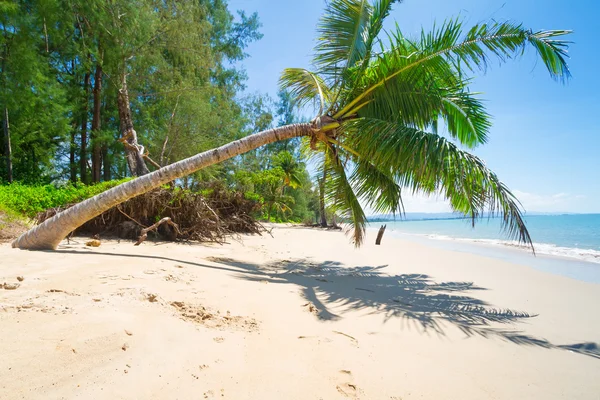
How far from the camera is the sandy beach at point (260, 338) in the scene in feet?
5.54

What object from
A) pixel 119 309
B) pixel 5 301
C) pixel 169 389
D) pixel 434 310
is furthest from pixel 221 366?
pixel 434 310

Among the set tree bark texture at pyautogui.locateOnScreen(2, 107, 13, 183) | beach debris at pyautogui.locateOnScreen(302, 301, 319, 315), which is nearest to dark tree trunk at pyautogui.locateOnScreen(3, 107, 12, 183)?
tree bark texture at pyautogui.locateOnScreen(2, 107, 13, 183)

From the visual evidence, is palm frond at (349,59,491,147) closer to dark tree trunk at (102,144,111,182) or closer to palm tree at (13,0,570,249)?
palm tree at (13,0,570,249)

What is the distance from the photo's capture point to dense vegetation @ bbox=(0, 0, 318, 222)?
10.4m

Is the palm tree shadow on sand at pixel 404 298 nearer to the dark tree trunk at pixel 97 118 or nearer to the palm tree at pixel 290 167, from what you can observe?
the dark tree trunk at pixel 97 118

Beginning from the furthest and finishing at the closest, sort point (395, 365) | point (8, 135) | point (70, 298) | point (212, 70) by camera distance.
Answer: point (212, 70) → point (8, 135) → point (70, 298) → point (395, 365)

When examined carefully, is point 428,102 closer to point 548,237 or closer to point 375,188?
point 375,188

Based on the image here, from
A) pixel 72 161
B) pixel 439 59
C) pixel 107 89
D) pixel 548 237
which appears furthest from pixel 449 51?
pixel 548 237

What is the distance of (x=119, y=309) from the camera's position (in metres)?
2.34

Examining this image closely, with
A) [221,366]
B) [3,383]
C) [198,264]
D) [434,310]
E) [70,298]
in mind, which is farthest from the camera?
[198,264]

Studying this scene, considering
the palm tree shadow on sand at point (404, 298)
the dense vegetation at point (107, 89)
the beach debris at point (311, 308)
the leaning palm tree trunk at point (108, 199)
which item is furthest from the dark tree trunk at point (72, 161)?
the beach debris at point (311, 308)

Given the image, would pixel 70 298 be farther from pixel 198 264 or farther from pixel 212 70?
pixel 212 70

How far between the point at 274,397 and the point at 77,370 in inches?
41.6

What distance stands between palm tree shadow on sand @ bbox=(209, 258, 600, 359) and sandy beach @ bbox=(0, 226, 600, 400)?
29 mm
